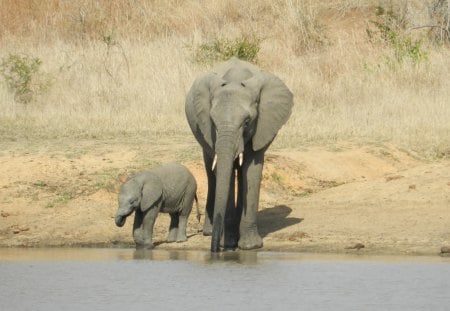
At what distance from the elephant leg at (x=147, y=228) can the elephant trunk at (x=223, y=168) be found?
1.22 meters

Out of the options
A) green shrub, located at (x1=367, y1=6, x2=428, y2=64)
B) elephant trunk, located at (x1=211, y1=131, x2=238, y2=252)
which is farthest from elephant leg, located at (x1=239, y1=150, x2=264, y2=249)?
green shrub, located at (x1=367, y1=6, x2=428, y2=64)

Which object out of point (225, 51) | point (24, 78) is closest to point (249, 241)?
point (24, 78)

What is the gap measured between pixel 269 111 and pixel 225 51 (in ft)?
33.2

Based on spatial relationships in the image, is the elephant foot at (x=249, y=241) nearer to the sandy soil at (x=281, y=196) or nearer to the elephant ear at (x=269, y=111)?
the sandy soil at (x=281, y=196)

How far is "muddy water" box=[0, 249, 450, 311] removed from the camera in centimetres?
912

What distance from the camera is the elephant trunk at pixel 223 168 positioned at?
11.1 m

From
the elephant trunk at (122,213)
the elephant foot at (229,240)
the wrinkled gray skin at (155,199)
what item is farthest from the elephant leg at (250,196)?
the elephant trunk at (122,213)

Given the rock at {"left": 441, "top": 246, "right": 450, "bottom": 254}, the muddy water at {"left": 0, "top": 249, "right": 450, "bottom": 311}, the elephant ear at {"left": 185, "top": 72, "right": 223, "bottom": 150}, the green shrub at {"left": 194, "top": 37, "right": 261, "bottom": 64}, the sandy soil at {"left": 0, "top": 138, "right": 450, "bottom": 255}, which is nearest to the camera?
the muddy water at {"left": 0, "top": 249, "right": 450, "bottom": 311}

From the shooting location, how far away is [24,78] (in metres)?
21.1

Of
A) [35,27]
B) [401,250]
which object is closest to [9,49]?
[35,27]

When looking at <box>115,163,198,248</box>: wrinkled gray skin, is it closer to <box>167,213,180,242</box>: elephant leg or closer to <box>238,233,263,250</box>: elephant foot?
<box>167,213,180,242</box>: elephant leg

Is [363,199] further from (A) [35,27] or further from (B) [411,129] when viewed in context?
(A) [35,27]

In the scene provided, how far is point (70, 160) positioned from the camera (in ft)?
50.7

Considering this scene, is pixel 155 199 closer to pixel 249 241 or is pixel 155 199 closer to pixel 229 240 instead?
pixel 229 240
